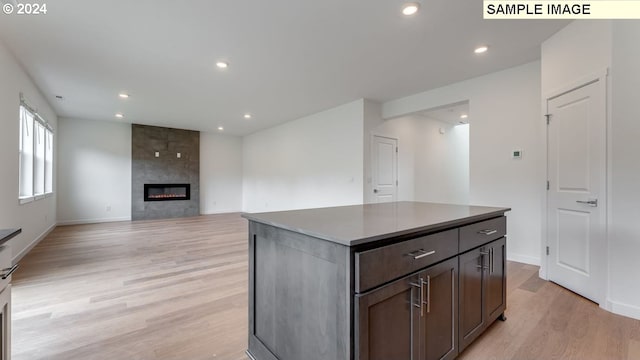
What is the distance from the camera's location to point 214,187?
29.5 feet

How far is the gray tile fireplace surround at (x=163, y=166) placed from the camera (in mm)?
7566

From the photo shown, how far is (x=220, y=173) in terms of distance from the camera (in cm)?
912

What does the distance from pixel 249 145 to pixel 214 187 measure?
1.82 meters

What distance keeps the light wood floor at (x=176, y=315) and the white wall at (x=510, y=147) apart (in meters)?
0.54

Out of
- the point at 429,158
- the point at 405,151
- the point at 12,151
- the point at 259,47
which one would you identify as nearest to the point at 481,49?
the point at 259,47

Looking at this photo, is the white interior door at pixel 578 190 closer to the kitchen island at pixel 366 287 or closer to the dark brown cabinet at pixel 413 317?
the kitchen island at pixel 366 287

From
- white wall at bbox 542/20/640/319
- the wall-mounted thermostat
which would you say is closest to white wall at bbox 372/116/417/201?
the wall-mounted thermostat

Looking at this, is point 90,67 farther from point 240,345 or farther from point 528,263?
point 528,263

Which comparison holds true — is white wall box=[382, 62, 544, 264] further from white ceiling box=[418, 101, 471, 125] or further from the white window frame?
the white window frame

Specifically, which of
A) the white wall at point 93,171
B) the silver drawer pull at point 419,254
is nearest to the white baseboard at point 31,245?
the white wall at point 93,171

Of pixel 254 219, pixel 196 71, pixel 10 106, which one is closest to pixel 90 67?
pixel 10 106

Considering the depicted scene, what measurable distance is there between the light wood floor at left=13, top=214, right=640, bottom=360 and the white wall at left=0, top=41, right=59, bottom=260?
1.65 ft

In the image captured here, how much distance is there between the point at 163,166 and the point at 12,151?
452 cm

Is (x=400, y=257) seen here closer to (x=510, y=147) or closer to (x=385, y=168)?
(x=510, y=147)
